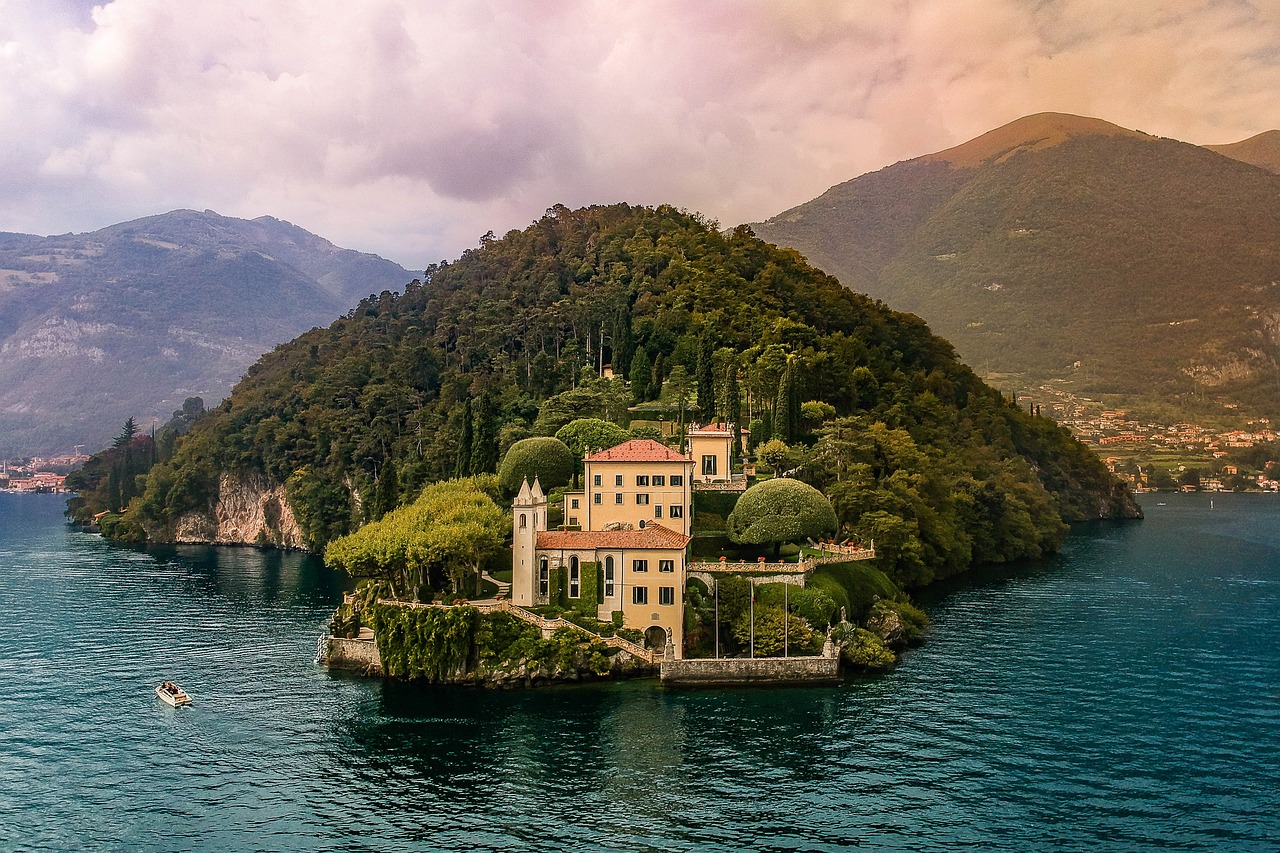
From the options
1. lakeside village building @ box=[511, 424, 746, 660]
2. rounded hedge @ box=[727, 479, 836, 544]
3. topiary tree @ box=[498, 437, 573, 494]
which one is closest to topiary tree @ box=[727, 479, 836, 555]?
rounded hedge @ box=[727, 479, 836, 544]

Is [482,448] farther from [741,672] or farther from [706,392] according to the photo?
[741,672]

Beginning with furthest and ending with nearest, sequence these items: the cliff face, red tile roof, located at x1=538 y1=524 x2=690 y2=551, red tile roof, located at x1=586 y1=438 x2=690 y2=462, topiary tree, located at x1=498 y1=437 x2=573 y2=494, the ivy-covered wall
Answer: the cliff face → topiary tree, located at x1=498 y1=437 x2=573 y2=494 → red tile roof, located at x1=586 y1=438 x2=690 y2=462 → red tile roof, located at x1=538 y1=524 x2=690 y2=551 → the ivy-covered wall

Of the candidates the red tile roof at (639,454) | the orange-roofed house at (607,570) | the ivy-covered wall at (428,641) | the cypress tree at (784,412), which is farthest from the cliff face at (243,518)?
the orange-roofed house at (607,570)

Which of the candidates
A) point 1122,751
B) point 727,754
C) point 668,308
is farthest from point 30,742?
point 668,308

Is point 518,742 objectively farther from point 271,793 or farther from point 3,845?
point 3,845

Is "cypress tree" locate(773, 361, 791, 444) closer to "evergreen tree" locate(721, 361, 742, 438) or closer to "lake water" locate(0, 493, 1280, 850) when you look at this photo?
"evergreen tree" locate(721, 361, 742, 438)

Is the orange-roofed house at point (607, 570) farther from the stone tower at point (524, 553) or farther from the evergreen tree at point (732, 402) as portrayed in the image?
the evergreen tree at point (732, 402)
